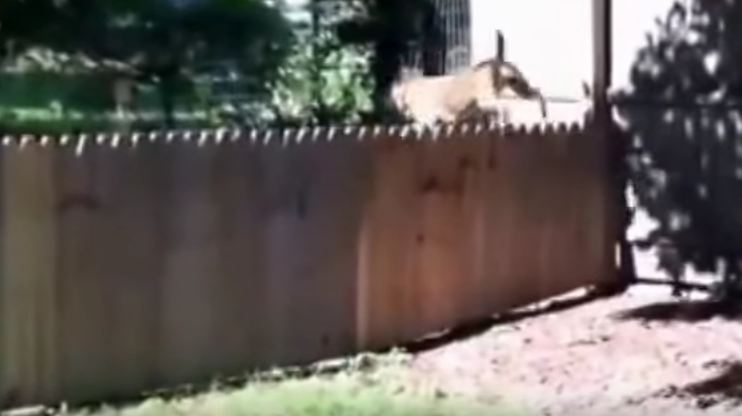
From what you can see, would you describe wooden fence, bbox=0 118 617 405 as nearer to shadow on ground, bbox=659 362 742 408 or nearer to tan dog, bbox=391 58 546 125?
tan dog, bbox=391 58 546 125

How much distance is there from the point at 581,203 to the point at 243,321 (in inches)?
128

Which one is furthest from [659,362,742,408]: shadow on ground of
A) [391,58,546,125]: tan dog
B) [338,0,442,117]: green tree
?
[338,0,442,117]: green tree

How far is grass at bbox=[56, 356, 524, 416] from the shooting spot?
779 centimetres

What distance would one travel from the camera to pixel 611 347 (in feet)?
31.0

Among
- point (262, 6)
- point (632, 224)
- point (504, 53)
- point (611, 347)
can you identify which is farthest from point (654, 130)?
point (262, 6)

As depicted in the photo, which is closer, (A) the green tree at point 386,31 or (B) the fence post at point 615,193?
(B) the fence post at point 615,193

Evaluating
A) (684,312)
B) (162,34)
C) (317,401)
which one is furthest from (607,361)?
(162,34)

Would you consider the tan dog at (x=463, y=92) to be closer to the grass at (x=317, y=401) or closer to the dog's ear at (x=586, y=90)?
the dog's ear at (x=586, y=90)

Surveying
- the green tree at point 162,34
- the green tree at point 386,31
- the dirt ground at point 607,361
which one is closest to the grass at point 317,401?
the dirt ground at point 607,361

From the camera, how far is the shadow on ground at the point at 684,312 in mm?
10312

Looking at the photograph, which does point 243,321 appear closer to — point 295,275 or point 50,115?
point 295,275

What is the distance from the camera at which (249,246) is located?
8664 millimetres

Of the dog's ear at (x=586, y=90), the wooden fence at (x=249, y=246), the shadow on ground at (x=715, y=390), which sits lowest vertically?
the shadow on ground at (x=715, y=390)

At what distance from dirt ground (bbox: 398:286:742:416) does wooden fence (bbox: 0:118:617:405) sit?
44 centimetres
